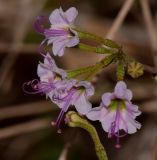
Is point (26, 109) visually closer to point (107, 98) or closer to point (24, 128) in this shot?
point (24, 128)

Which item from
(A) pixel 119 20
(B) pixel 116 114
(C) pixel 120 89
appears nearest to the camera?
(C) pixel 120 89

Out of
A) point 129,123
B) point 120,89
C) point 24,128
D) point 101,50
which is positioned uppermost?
point 101,50

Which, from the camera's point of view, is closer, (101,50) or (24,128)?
(101,50)

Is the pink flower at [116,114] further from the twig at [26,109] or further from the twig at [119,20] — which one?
the twig at [26,109]

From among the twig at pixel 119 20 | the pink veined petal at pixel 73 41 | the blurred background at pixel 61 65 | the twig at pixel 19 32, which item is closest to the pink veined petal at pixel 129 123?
the pink veined petal at pixel 73 41

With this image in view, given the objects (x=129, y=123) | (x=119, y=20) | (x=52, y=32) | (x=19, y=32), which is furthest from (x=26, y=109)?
(x=129, y=123)
